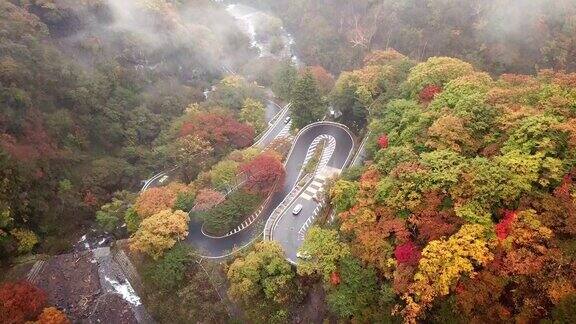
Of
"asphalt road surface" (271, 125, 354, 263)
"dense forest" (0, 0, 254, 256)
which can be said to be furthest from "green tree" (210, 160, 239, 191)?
"dense forest" (0, 0, 254, 256)

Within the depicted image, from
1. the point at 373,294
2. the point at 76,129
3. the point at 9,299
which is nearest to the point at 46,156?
the point at 76,129

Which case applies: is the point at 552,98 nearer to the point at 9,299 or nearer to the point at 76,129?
the point at 9,299

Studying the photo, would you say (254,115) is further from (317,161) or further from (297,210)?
(297,210)

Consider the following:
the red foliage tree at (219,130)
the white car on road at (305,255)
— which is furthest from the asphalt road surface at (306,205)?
the red foliage tree at (219,130)

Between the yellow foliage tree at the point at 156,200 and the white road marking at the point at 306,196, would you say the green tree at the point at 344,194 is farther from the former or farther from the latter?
the yellow foliage tree at the point at 156,200

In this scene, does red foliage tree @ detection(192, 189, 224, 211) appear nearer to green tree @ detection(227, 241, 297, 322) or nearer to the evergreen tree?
green tree @ detection(227, 241, 297, 322)

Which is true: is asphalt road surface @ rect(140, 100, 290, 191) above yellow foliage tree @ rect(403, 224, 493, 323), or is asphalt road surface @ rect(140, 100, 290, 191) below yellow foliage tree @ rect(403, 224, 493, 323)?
below

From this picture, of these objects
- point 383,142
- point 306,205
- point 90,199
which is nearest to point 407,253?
point 383,142
